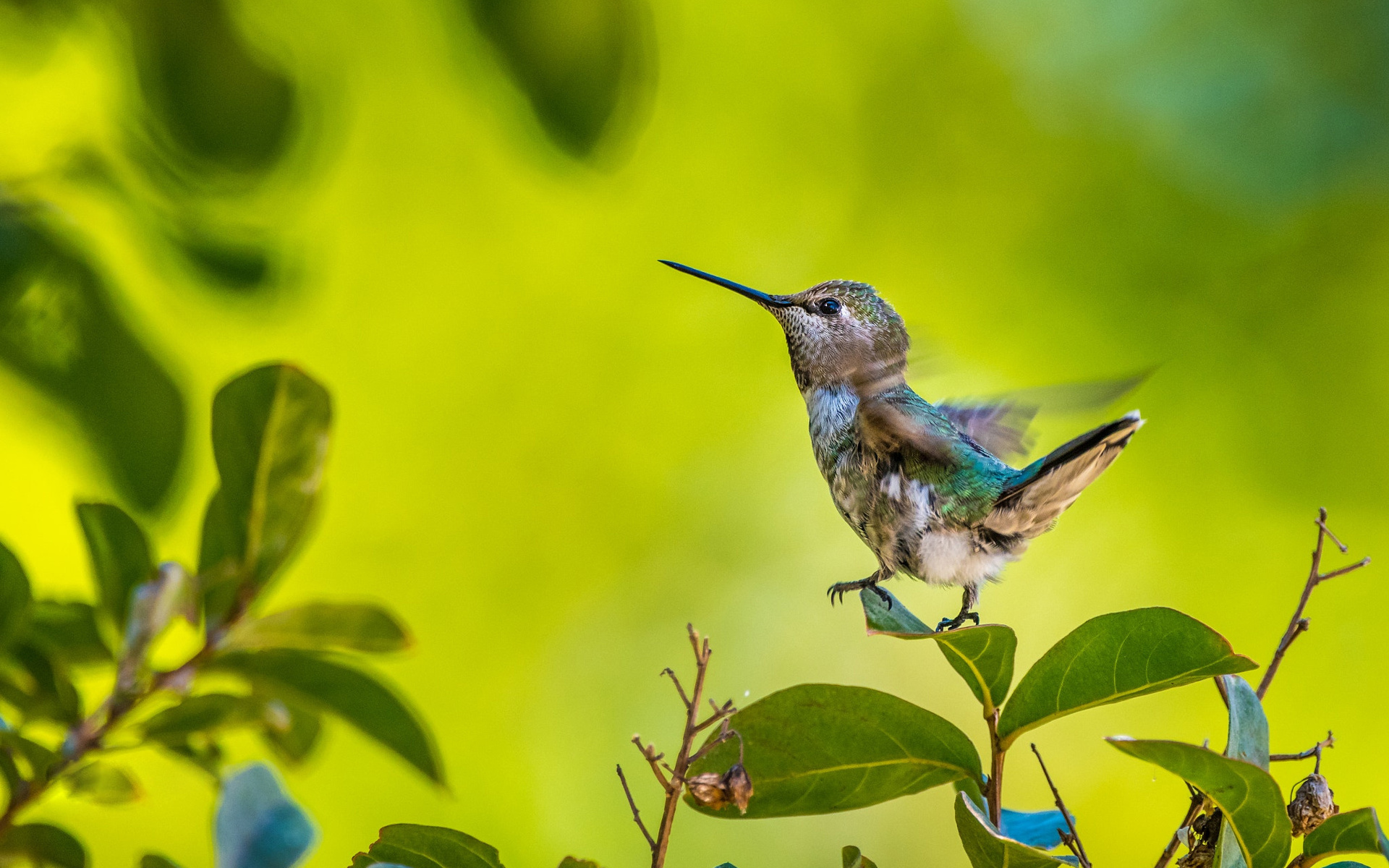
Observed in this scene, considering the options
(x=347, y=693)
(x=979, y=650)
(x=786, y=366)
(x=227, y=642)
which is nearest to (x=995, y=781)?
(x=979, y=650)

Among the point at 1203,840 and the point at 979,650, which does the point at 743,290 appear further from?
the point at 1203,840

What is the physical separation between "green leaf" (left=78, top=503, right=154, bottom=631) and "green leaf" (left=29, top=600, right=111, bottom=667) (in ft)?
0.24

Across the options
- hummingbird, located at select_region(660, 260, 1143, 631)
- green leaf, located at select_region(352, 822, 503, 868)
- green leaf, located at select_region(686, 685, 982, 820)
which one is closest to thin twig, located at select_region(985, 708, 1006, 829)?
green leaf, located at select_region(686, 685, 982, 820)

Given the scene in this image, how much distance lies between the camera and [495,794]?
4875mm

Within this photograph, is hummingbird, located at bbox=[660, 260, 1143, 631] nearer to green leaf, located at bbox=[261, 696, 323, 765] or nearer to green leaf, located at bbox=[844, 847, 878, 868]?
green leaf, located at bbox=[844, 847, 878, 868]

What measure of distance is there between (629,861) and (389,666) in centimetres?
164

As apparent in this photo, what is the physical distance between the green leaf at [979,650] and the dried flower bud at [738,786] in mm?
212

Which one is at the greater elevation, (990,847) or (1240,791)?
A: (1240,791)

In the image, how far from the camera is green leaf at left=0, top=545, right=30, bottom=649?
94 cm

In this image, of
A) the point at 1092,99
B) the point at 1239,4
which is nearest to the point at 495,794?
the point at 1092,99

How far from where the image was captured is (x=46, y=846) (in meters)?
1.07

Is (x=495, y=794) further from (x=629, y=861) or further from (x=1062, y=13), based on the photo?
(x=1062, y=13)

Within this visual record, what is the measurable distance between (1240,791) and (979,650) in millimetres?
299

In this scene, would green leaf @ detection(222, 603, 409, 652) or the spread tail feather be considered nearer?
green leaf @ detection(222, 603, 409, 652)
